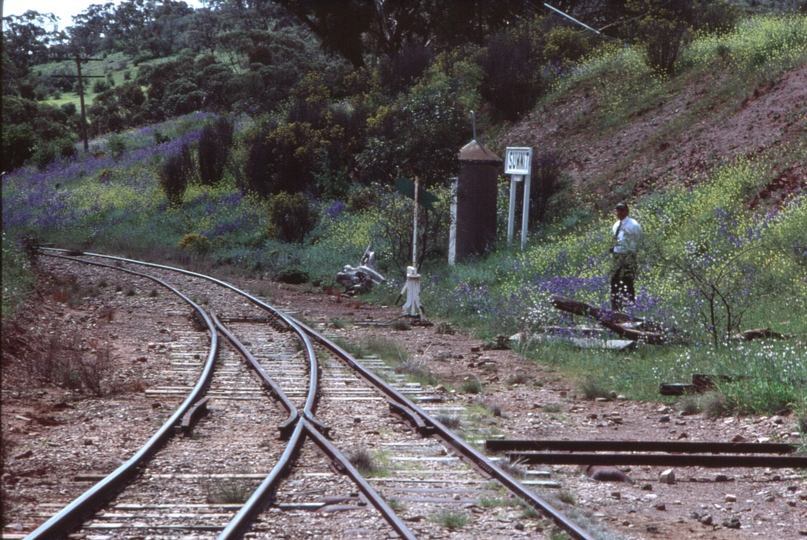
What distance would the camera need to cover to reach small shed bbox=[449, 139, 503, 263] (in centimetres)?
2069

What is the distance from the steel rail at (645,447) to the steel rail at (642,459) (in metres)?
0.25

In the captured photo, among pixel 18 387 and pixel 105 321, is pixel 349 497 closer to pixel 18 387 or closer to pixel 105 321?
pixel 18 387

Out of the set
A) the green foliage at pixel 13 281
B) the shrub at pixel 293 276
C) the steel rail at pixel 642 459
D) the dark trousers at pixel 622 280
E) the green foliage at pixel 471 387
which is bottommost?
the shrub at pixel 293 276

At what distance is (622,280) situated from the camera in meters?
13.3

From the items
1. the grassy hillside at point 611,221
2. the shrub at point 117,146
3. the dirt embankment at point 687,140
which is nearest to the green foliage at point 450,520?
the grassy hillside at point 611,221

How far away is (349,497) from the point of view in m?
5.73

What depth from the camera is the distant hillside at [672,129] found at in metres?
20.3

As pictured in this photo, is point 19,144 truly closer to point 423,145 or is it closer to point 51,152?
point 51,152

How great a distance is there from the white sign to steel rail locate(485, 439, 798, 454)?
13033 mm

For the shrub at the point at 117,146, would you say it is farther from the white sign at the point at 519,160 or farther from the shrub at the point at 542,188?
→ the white sign at the point at 519,160

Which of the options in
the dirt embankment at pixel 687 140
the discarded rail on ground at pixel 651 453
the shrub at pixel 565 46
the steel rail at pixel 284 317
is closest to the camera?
the discarded rail on ground at pixel 651 453

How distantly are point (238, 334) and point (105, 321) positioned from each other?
2.85m

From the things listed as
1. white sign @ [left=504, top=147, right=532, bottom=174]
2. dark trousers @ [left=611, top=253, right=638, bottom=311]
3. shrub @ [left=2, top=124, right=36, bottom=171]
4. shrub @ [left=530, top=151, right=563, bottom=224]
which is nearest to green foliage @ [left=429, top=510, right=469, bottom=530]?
dark trousers @ [left=611, top=253, right=638, bottom=311]

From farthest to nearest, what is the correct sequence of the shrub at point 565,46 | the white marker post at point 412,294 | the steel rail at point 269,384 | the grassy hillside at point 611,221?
1. the shrub at point 565,46
2. the white marker post at point 412,294
3. the grassy hillside at point 611,221
4. the steel rail at point 269,384
